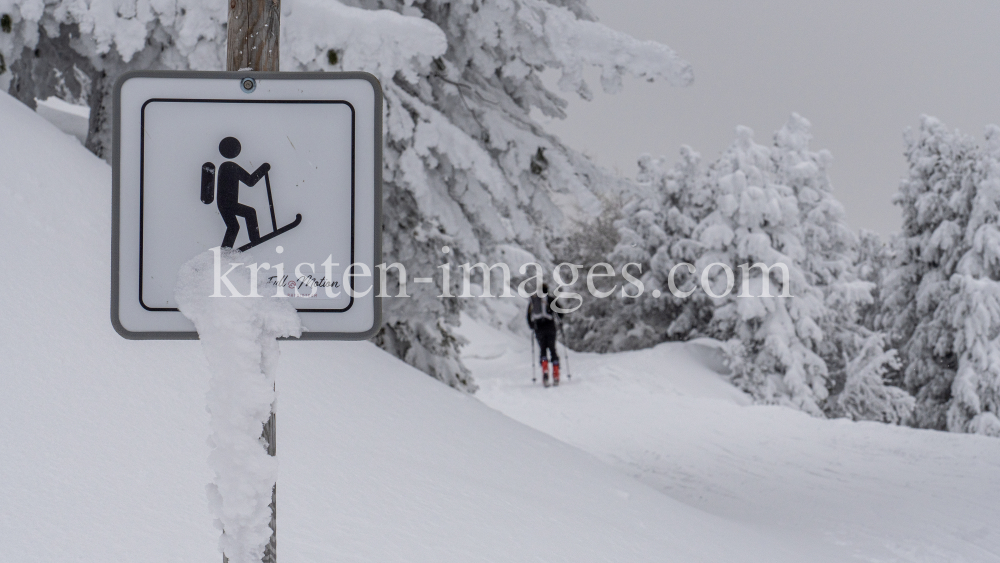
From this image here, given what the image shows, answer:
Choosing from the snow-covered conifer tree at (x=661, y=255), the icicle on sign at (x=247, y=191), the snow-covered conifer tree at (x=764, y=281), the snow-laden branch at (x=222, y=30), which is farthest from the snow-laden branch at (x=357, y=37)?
the snow-covered conifer tree at (x=661, y=255)

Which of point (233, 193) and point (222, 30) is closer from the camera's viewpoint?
point (233, 193)

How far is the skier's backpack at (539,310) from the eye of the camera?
14.3m

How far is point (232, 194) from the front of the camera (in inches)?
60.1

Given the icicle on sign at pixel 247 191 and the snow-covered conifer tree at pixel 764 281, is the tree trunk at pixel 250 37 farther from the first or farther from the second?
the snow-covered conifer tree at pixel 764 281

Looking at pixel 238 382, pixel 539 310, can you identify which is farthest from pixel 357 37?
pixel 539 310

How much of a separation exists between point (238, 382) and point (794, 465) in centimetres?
821

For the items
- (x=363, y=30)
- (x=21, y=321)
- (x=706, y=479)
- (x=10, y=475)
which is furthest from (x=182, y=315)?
(x=706, y=479)

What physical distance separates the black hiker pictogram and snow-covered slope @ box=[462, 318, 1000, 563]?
4.55 meters

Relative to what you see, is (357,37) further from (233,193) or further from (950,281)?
(950,281)

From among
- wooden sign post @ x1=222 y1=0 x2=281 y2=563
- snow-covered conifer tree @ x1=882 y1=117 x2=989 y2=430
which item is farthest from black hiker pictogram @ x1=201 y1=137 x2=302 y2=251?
snow-covered conifer tree @ x1=882 y1=117 x2=989 y2=430

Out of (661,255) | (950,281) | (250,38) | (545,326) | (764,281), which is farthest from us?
(661,255)

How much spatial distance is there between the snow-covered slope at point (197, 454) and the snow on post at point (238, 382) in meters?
1.13

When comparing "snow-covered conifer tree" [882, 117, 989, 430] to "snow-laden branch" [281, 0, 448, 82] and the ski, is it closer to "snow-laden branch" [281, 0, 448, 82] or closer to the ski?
"snow-laden branch" [281, 0, 448, 82]

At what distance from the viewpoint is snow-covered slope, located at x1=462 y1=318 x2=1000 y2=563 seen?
5688 mm
